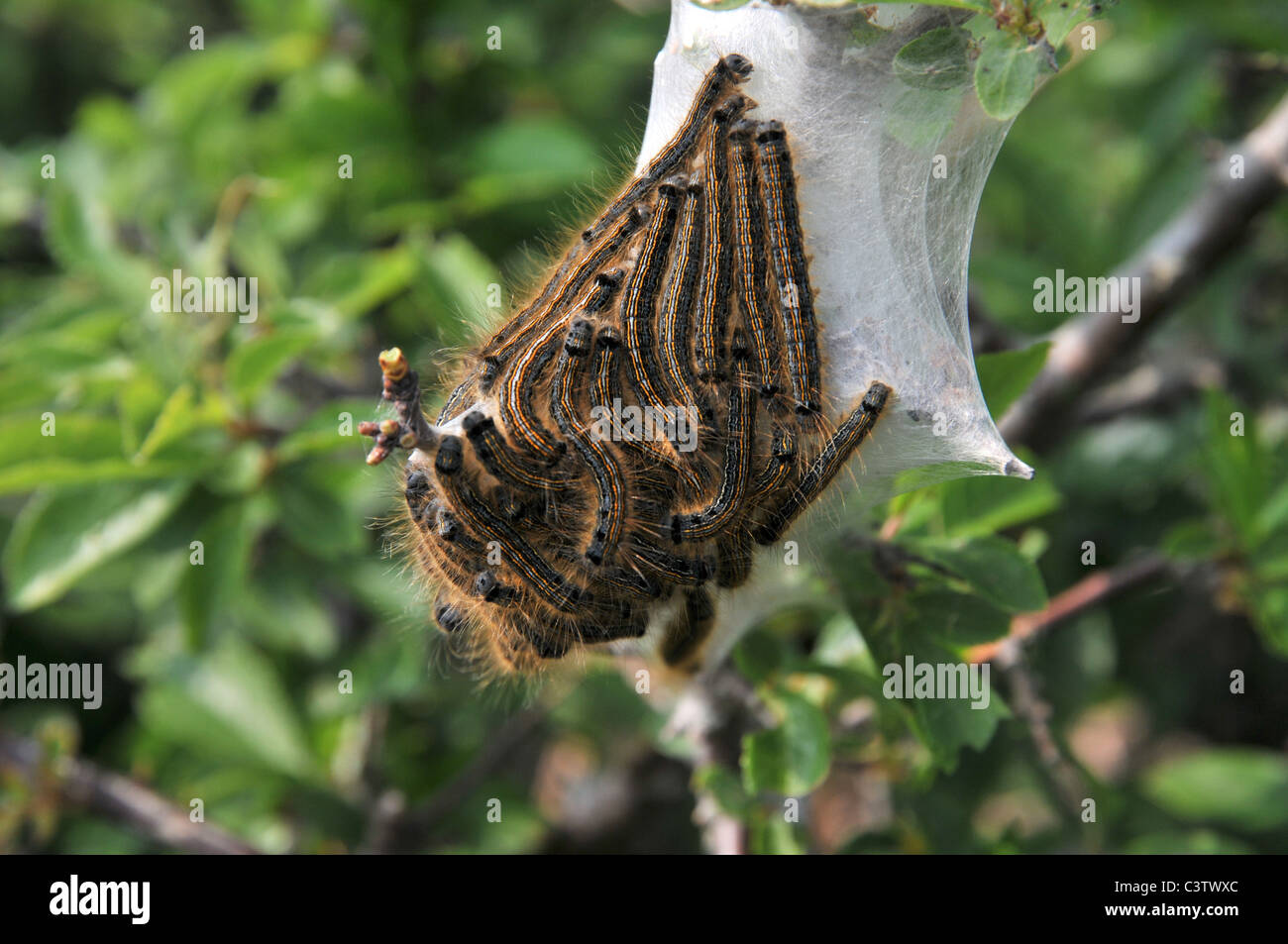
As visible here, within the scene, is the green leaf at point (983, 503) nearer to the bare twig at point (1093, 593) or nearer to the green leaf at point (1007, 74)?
the bare twig at point (1093, 593)

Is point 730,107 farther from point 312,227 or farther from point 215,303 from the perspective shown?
point 312,227

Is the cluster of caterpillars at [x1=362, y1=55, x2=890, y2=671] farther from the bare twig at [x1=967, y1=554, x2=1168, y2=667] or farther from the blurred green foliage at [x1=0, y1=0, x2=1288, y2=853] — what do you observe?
the bare twig at [x1=967, y1=554, x2=1168, y2=667]

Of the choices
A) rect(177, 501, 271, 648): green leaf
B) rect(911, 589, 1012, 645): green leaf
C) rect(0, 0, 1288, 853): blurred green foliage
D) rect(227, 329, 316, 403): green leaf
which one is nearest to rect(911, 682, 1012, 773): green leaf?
rect(0, 0, 1288, 853): blurred green foliage

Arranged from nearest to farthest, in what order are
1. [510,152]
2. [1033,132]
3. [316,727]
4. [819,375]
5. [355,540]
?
[819,375] → [355,540] → [510,152] → [316,727] → [1033,132]

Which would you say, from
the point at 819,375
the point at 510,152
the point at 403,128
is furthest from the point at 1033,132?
the point at 819,375

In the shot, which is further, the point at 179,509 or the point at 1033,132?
the point at 1033,132

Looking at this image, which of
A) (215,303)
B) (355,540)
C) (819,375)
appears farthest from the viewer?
(215,303)

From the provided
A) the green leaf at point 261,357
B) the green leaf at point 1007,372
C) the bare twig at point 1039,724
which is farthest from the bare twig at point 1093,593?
the green leaf at point 261,357
